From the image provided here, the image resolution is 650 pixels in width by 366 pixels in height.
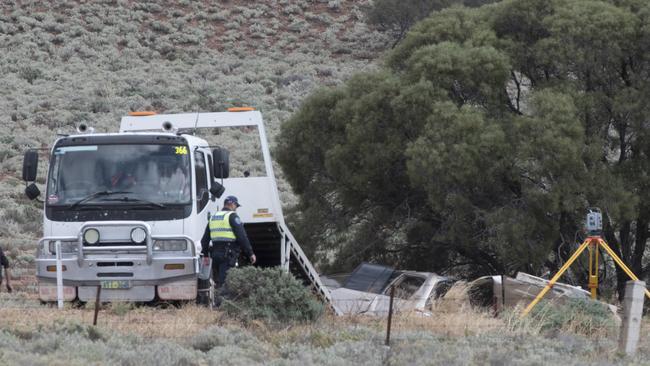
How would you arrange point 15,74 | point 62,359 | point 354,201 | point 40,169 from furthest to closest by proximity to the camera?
point 15,74 → point 40,169 → point 354,201 → point 62,359

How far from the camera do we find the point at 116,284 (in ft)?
43.9

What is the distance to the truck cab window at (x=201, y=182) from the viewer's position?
14.0m

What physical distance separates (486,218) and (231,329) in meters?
7.63

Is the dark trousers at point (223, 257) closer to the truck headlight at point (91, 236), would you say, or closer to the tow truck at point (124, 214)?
the tow truck at point (124, 214)

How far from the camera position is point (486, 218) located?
17594 mm

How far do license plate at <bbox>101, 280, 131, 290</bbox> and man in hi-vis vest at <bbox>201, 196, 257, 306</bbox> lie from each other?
1.18 meters

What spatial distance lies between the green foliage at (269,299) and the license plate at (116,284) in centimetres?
178

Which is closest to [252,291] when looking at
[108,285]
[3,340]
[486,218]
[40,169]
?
[108,285]

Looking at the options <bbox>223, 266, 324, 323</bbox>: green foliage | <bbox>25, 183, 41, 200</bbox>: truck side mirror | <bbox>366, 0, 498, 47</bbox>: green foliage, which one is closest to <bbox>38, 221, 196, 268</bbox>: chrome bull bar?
<bbox>25, 183, 41, 200</bbox>: truck side mirror

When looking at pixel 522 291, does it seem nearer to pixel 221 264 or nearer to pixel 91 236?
pixel 221 264

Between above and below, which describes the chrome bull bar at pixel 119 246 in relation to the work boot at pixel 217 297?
above

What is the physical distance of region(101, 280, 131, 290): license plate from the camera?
13.4 meters

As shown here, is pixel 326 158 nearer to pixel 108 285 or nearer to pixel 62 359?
pixel 108 285

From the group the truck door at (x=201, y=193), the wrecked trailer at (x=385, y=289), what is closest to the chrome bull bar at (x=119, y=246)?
the truck door at (x=201, y=193)
